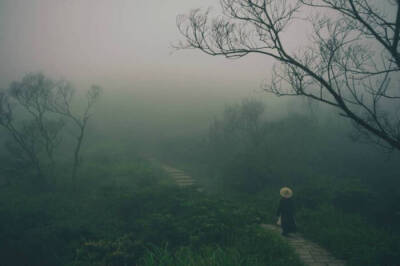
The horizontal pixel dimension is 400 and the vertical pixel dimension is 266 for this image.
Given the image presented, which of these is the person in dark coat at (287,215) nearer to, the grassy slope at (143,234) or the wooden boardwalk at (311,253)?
the wooden boardwalk at (311,253)

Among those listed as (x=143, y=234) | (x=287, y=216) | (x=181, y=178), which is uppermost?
(x=287, y=216)

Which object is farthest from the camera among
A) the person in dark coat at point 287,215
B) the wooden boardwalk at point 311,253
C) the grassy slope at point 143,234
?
the person in dark coat at point 287,215

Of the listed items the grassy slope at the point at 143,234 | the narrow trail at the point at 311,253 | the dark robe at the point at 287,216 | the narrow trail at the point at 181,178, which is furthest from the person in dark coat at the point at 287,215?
the narrow trail at the point at 181,178

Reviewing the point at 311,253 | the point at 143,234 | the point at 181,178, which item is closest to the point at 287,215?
the point at 311,253

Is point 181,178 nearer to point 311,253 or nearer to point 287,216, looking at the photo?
point 287,216

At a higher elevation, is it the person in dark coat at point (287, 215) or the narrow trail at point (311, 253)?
the person in dark coat at point (287, 215)

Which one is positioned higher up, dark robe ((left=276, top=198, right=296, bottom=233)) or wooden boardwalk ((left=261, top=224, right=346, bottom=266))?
dark robe ((left=276, top=198, right=296, bottom=233))

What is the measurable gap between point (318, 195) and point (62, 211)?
1409 cm

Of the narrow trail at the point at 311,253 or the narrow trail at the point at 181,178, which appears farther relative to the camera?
the narrow trail at the point at 181,178

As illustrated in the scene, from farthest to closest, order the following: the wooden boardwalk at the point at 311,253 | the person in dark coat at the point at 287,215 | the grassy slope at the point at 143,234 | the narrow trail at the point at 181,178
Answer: the narrow trail at the point at 181,178 → the person in dark coat at the point at 287,215 → the wooden boardwalk at the point at 311,253 → the grassy slope at the point at 143,234

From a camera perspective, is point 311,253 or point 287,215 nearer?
point 311,253

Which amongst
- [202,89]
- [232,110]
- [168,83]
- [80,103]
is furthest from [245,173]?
[80,103]

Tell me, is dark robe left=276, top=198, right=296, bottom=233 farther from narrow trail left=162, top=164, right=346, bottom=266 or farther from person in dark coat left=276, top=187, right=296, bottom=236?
narrow trail left=162, top=164, right=346, bottom=266

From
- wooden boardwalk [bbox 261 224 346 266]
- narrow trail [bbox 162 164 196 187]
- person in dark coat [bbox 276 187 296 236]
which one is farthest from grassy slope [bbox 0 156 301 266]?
narrow trail [bbox 162 164 196 187]
